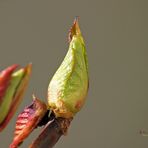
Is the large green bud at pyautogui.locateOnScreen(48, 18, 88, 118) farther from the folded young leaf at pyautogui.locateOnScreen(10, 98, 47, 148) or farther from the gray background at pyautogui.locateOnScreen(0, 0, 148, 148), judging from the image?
the gray background at pyautogui.locateOnScreen(0, 0, 148, 148)

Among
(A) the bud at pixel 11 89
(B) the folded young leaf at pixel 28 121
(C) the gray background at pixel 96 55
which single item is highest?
(A) the bud at pixel 11 89

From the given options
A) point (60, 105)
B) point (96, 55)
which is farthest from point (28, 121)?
point (96, 55)

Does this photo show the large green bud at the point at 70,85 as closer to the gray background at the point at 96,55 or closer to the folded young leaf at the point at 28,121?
the folded young leaf at the point at 28,121

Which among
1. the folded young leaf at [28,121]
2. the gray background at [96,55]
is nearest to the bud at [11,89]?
the folded young leaf at [28,121]

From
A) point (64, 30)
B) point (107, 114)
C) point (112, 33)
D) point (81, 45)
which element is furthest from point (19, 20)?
point (81, 45)

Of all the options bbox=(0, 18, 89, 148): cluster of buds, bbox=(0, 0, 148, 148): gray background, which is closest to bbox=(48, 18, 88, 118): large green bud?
bbox=(0, 18, 89, 148): cluster of buds
